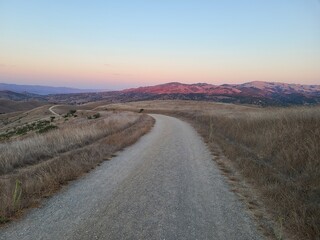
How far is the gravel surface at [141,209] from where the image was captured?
554 centimetres

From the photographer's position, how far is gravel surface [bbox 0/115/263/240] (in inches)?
218

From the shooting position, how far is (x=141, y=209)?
22.1ft

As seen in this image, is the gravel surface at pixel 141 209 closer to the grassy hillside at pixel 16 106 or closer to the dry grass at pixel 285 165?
the dry grass at pixel 285 165

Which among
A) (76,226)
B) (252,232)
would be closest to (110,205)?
(76,226)

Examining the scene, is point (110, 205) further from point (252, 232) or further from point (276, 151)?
point (276, 151)

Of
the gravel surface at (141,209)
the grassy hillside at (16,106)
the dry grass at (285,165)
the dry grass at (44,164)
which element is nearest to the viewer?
the gravel surface at (141,209)

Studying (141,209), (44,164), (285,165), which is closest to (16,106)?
(44,164)

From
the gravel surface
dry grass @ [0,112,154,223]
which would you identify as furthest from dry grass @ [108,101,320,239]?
dry grass @ [0,112,154,223]

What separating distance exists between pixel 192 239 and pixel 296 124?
28.3 ft

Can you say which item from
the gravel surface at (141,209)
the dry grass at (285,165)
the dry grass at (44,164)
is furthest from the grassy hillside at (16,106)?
the gravel surface at (141,209)

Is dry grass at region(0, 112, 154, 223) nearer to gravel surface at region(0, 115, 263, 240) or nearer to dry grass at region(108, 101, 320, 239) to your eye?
gravel surface at region(0, 115, 263, 240)

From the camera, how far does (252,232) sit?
19.0 ft

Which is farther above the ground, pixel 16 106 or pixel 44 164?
pixel 44 164

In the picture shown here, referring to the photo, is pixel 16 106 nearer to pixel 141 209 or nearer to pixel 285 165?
pixel 285 165
